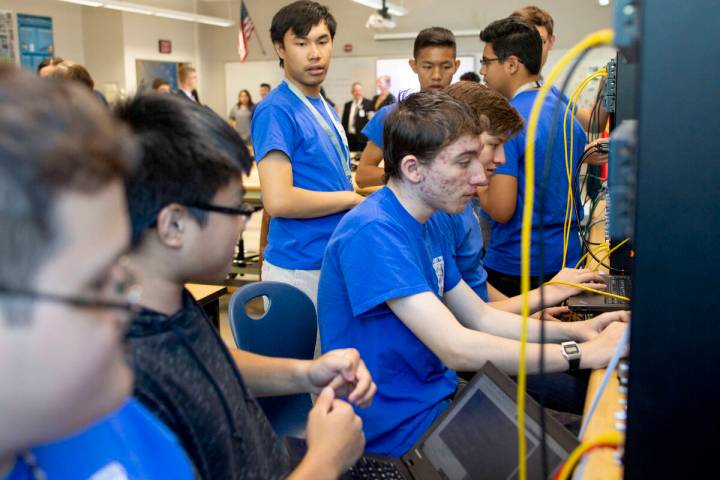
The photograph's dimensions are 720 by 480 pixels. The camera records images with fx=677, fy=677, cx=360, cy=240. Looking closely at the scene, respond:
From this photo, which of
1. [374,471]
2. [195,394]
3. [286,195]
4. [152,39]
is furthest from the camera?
[152,39]

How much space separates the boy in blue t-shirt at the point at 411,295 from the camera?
141 centimetres

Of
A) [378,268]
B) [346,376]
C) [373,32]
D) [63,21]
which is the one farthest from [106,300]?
[373,32]

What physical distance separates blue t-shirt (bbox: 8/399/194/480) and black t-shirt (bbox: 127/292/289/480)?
0.06 m

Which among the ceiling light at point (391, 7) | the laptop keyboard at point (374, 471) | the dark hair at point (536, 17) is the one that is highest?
the ceiling light at point (391, 7)

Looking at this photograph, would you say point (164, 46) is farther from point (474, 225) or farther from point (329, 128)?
point (474, 225)

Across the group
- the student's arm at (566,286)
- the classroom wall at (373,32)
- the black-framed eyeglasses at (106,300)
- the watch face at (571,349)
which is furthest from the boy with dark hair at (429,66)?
the classroom wall at (373,32)

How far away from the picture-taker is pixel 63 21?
10.6 meters

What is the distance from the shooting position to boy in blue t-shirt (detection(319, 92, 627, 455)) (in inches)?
55.6

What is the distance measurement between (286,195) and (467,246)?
60cm

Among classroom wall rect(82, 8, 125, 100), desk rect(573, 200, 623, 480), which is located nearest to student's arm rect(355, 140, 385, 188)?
desk rect(573, 200, 623, 480)

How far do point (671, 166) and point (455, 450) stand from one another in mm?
728

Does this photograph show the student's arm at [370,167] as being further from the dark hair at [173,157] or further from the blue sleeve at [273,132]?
the dark hair at [173,157]

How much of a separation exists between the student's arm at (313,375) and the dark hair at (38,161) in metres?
0.73

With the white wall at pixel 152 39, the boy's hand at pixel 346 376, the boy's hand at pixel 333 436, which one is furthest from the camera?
the white wall at pixel 152 39
